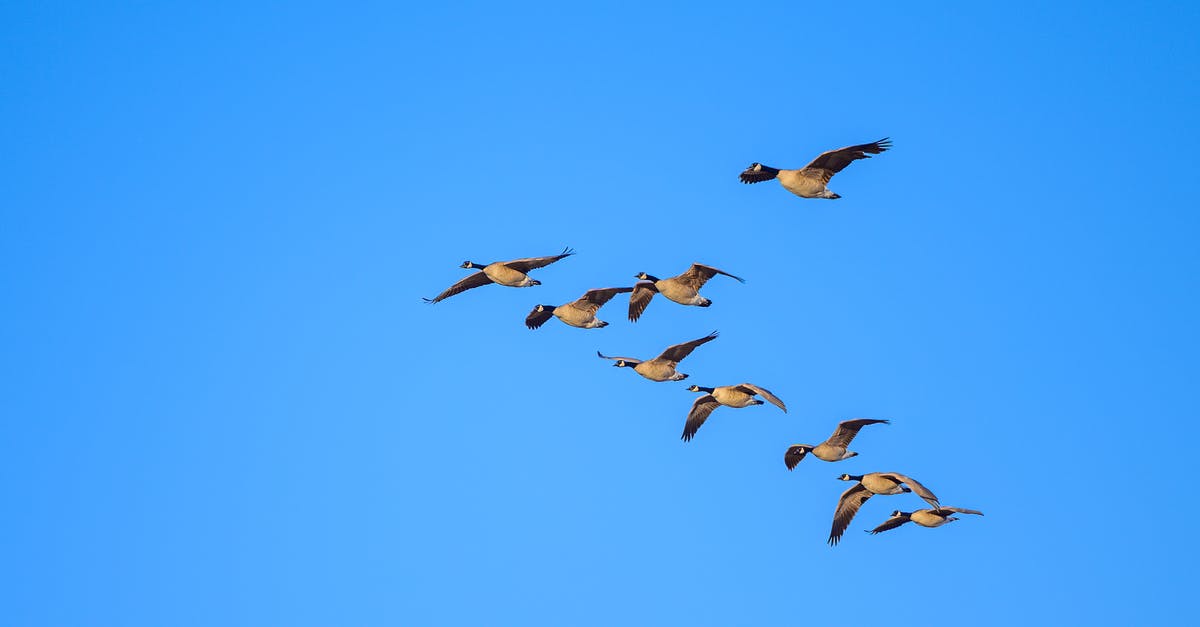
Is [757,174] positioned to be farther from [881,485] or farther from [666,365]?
[881,485]

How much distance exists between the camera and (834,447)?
36.4m

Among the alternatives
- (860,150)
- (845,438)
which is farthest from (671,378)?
(860,150)

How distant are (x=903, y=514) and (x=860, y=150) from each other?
8906 millimetres

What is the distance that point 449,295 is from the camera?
124 ft

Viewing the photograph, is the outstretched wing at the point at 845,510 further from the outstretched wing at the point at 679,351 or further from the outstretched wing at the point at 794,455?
the outstretched wing at the point at 679,351

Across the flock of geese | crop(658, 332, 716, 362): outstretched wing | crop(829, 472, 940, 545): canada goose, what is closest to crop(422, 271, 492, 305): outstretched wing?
the flock of geese

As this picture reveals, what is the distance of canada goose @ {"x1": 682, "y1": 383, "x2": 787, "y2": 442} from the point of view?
114 feet

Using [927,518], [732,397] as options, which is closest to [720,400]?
[732,397]

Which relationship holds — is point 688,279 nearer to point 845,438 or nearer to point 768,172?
point 768,172

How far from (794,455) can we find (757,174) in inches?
271

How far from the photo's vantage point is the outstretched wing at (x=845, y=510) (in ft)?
123

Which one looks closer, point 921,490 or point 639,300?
point 921,490

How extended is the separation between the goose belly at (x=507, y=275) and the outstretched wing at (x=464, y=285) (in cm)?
121

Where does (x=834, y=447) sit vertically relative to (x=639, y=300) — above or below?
below
